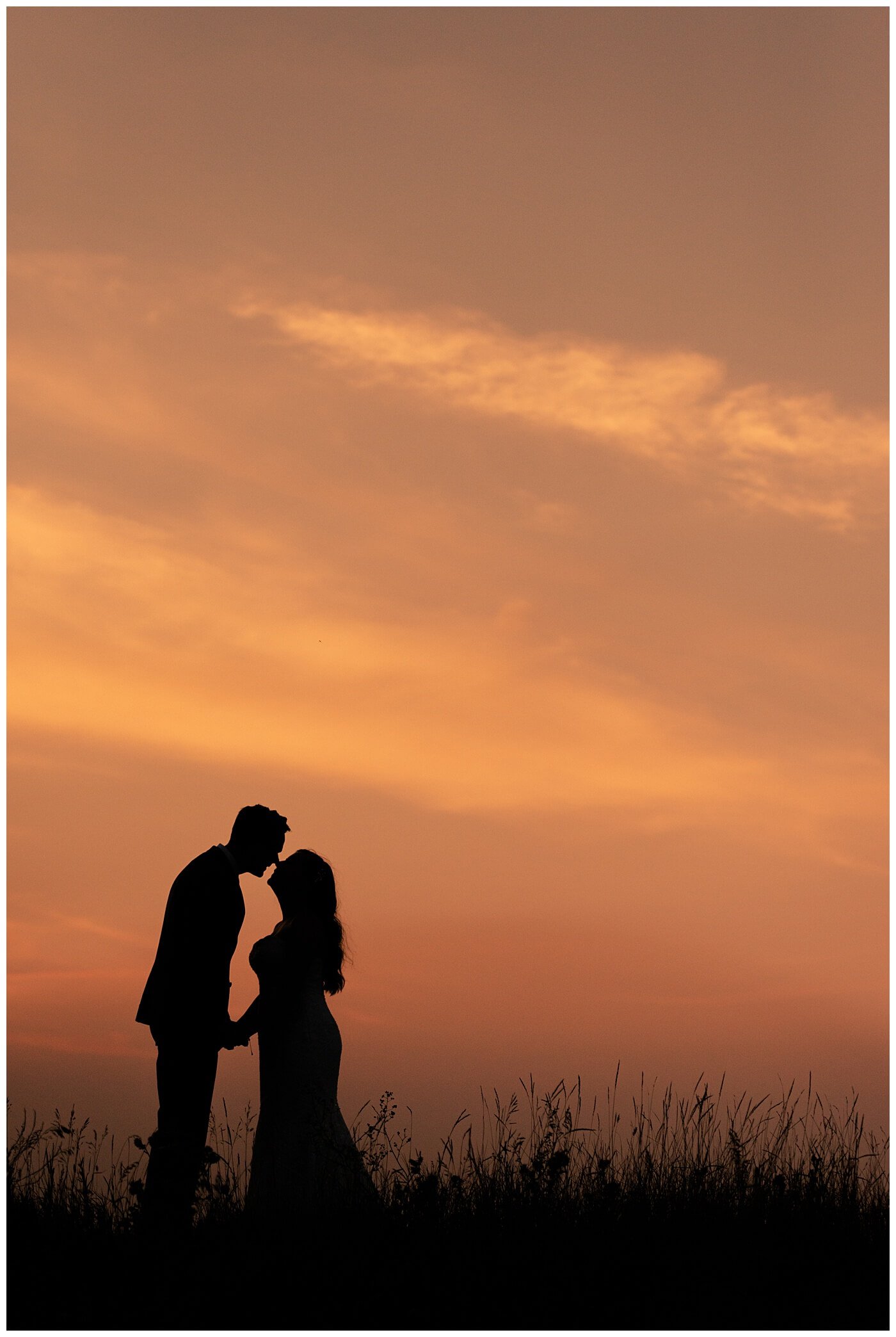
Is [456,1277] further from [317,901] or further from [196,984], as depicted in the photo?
[317,901]

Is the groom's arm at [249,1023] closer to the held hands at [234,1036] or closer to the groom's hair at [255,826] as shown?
the held hands at [234,1036]

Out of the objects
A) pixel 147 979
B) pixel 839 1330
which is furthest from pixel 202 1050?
pixel 839 1330

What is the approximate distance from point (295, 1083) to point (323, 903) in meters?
0.99

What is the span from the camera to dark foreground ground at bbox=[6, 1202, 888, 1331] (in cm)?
557

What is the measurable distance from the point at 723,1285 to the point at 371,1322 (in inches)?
61.3

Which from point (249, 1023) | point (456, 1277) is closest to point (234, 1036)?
point (249, 1023)

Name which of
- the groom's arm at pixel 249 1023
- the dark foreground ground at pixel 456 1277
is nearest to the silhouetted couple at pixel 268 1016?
the groom's arm at pixel 249 1023

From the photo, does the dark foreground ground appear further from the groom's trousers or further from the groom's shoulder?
the groom's shoulder

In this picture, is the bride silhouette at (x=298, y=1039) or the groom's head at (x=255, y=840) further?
the groom's head at (x=255, y=840)

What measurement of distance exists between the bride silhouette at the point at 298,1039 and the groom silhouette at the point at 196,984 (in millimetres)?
226

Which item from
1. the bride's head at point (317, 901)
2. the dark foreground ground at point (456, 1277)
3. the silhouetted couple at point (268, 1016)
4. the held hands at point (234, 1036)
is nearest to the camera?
the dark foreground ground at point (456, 1277)

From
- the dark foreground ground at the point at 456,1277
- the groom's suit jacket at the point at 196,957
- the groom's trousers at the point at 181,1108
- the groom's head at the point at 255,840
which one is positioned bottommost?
the dark foreground ground at the point at 456,1277

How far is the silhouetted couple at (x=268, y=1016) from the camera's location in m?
7.05

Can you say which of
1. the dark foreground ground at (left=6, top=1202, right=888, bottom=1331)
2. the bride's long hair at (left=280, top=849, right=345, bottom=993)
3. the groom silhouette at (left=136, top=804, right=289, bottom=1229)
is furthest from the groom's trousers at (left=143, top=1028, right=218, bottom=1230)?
the bride's long hair at (left=280, top=849, right=345, bottom=993)
